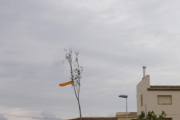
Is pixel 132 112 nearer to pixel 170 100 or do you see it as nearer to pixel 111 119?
pixel 111 119

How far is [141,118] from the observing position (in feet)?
117

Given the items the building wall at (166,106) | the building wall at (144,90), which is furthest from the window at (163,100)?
the building wall at (144,90)

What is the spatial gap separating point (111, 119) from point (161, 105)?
18.8 meters

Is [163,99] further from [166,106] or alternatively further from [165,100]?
[166,106]

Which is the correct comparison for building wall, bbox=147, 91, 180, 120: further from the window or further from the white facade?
the window

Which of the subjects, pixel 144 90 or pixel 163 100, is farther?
pixel 144 90

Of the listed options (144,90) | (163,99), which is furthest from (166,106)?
(144,90)

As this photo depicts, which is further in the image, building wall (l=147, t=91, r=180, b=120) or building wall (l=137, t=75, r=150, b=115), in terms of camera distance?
building wall (l=137, t=75, r=150, b=115)

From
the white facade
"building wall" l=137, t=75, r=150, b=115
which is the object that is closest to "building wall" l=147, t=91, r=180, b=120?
the white facade

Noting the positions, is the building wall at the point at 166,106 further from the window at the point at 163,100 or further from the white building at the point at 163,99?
the window at the point at 163,100

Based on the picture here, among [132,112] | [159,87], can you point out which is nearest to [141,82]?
[159,87]

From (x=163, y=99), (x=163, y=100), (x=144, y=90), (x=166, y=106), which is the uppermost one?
(x=144, y=90)

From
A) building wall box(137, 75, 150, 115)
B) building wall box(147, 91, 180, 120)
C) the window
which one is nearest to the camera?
building wall box(147, 91, 180, 120)

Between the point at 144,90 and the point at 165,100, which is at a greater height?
the point at 144,90
